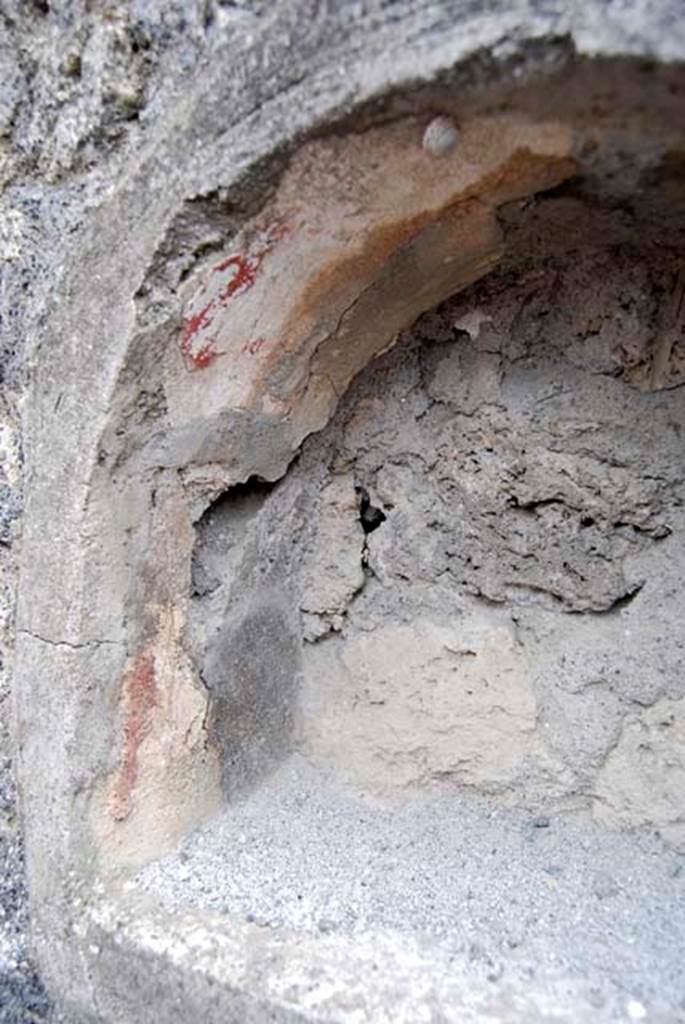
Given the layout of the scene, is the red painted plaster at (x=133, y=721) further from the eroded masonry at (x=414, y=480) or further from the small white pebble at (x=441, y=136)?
Answer: the small white pebble at (x=441, y=136)

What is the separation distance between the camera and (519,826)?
126 cm

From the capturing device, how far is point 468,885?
44.3 inches

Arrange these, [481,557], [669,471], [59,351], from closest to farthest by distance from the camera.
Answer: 1. [59,351]
2. [669,471]
3. [481,557]

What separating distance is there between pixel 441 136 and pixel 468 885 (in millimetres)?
896

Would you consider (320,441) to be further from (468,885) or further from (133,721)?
(468,885)

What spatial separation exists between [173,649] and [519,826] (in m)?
0.56

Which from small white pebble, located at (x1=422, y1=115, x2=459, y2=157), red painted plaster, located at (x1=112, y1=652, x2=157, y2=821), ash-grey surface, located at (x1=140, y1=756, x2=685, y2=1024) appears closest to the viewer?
small white pebble, located at (x1=422, y1=115, x2=459, y2=157)

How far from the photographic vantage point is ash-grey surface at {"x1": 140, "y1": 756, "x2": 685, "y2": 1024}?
0.95 m

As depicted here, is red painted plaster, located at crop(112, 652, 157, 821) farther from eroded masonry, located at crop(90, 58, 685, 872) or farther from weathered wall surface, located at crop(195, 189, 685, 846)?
weathered wall surface, located at crop(195, 189, 685, 846)

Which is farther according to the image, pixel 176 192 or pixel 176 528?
pixel 176 528

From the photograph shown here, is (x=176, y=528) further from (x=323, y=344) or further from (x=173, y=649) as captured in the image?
(x=323, y=344)

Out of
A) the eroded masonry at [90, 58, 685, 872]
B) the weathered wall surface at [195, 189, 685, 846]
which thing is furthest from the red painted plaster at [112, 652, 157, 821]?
the weathered wall surface at [195, 189, 685, 846]

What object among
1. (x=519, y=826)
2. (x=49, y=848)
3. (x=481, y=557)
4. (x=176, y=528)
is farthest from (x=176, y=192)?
(x=519, y=826)

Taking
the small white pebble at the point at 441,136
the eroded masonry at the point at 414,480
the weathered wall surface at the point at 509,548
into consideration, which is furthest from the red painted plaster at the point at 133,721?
the small white pebble at the point at 441,136
